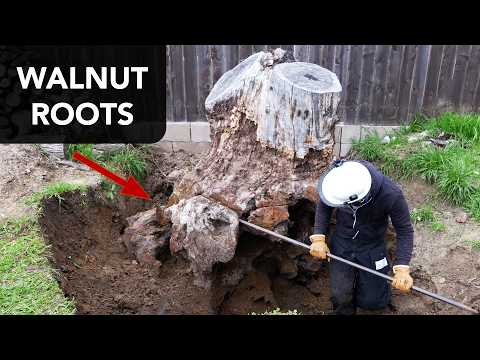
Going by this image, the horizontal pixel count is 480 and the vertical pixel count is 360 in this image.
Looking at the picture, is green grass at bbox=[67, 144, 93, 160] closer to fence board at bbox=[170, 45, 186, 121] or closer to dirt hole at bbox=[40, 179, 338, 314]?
dirt hole at bbox=[40, 179, 338, 314]

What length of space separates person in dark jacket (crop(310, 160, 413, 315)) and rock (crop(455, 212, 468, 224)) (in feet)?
4.08

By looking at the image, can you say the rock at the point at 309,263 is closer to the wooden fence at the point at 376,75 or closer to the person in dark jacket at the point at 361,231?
the person in dark jacket at the point at 361,231

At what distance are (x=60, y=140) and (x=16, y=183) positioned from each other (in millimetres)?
805

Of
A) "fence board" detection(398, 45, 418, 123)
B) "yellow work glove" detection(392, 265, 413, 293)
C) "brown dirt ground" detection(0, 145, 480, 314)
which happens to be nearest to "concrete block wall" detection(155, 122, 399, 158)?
"fence board" detection(398, 45, 418, 123)

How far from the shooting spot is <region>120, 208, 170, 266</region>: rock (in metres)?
4.60

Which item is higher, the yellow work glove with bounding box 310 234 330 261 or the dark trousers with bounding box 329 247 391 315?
the yellow work glove with bounding box 310 234 330 261

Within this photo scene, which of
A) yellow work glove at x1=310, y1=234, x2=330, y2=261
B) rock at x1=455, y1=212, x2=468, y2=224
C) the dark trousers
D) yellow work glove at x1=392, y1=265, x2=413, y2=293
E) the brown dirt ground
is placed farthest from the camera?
rock at x1=455, y1=212, x2=468, y2=224

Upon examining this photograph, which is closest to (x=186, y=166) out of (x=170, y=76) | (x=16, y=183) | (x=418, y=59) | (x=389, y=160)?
(x=170, y=76)

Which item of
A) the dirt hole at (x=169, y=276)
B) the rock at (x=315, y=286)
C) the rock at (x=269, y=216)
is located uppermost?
the rock at (x=269, y=216)

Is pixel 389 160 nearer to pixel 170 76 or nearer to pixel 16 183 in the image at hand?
pixel 170 76

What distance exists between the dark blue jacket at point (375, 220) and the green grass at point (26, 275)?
6.63 feet

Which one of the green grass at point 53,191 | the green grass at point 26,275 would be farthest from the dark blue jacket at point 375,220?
the green grass at point 53,191

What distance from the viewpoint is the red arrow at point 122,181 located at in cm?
542

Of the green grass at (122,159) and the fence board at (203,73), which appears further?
the fence board at (203,73)
